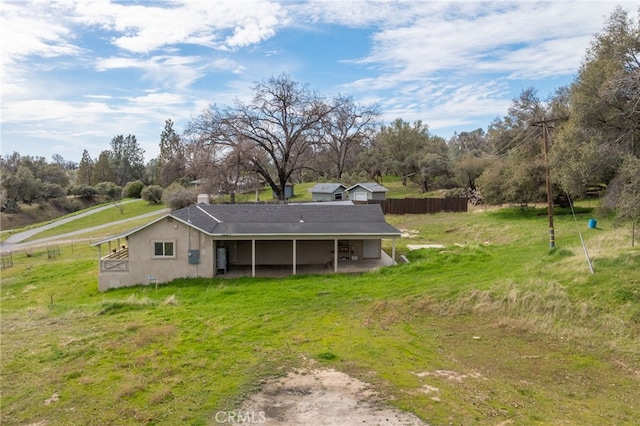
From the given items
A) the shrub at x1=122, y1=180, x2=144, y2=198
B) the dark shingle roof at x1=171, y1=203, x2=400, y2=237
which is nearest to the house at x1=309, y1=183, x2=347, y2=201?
the dark shingle roof at x1=171, y1=203, x2=400, y2=237

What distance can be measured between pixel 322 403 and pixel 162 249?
14670 mm

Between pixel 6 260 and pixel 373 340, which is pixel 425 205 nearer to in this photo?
pixel 373 340

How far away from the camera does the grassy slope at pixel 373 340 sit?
7797mm

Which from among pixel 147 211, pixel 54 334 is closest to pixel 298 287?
pixel 54 334

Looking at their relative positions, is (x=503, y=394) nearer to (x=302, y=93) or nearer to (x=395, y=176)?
(x=302, y=93)

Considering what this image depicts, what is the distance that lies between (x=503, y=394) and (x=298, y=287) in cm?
1035

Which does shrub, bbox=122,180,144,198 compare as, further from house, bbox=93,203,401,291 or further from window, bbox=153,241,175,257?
window, bbox=153,241,175,257

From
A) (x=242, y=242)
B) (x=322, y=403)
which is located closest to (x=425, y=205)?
(x=242, y=242)

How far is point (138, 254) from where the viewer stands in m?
20.1

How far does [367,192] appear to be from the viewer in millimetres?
49781

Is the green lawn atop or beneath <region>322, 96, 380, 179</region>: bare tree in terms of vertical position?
beneath

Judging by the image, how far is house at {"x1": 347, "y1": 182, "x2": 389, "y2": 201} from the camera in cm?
4944

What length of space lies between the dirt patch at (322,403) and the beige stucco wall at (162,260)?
12.3 meters

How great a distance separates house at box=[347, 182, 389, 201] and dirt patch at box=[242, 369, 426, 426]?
4116 cm
